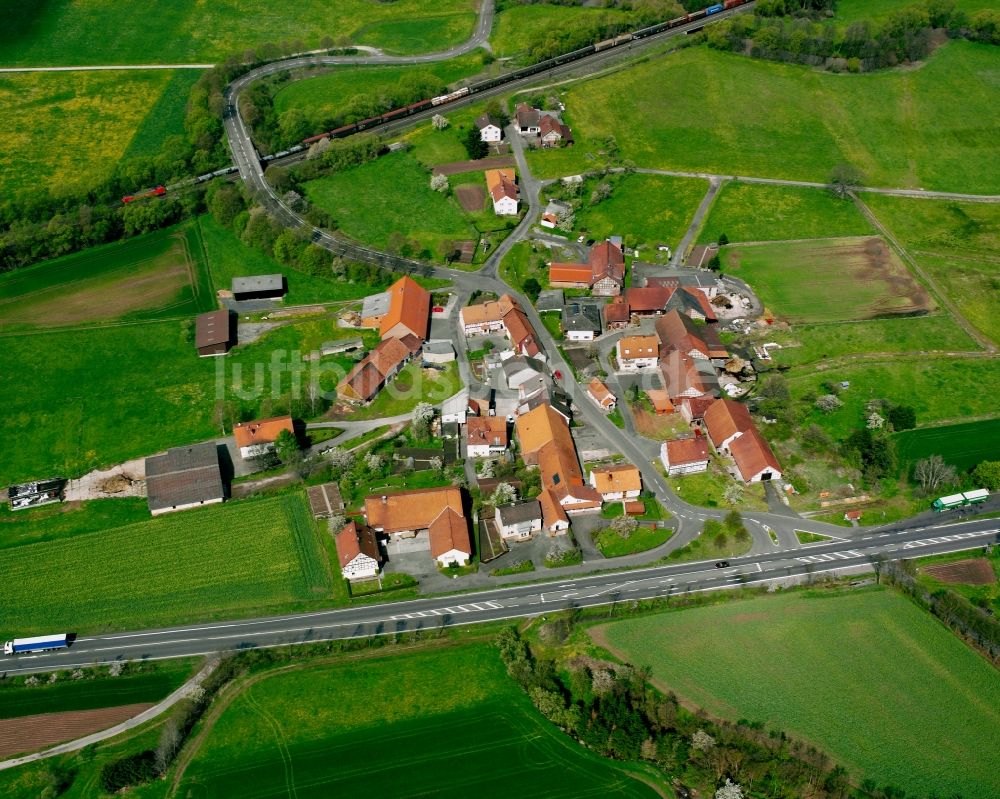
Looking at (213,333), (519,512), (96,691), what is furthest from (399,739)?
(213,333)

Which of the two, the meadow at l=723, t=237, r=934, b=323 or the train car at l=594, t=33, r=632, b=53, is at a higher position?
the train car at l=594, t=33, r=632, b=53

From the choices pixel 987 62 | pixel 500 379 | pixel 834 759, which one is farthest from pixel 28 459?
pixel 987 62

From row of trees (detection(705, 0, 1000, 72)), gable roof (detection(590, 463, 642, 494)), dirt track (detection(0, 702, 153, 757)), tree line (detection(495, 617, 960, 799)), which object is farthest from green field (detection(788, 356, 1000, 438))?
row of trees (detection(705, 0, 1000, 72))

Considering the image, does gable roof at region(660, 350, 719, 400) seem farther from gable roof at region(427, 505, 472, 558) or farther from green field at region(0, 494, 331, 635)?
green field at region(0, 494, 331, 635)

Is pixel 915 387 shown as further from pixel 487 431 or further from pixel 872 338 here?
pixel 487 431

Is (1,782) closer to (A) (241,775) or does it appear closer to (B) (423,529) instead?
(A) (241,775)

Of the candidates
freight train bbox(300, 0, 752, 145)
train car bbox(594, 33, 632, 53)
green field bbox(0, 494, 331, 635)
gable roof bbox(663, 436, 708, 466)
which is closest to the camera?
green field bbox(0, 494, 331, 635)
